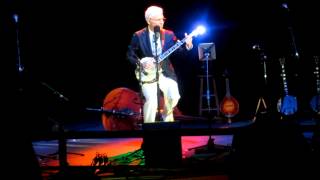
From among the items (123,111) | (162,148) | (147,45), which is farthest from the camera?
(123,111)

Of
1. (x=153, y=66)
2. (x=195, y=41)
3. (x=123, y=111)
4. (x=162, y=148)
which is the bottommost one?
(x=162, y=148)

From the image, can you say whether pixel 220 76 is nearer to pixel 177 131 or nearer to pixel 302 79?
pixel 302 79

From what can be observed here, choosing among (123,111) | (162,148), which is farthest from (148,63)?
(162,148)

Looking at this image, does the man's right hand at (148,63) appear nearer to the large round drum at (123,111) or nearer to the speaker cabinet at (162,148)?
the large round drum at (123,111)

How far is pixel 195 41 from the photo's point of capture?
35.0 ft

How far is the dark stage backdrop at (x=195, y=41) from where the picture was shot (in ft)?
32.5

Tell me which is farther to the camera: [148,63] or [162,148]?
[148,63]

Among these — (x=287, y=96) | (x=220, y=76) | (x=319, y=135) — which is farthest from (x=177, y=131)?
(x=220, y=76)

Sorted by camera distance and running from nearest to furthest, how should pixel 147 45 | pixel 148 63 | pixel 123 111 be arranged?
pixel 148 63
pixel 147 45
pixel 123 111

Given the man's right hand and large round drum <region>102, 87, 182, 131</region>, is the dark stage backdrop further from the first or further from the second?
the man's right hand

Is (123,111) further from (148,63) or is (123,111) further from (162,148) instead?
(162,148)

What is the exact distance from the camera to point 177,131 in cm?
386

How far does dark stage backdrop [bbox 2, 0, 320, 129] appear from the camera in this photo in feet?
32.5

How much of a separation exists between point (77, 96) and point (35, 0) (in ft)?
9.57
